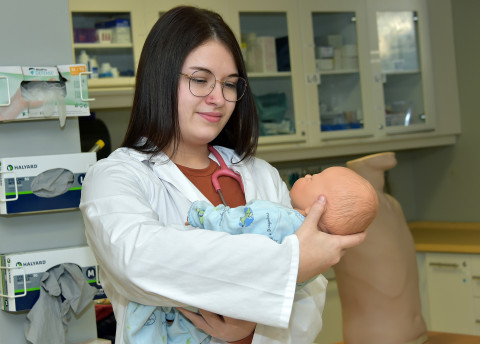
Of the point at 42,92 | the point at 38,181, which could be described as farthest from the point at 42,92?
the point at 38,181

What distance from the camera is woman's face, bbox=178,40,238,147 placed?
4.42 feet

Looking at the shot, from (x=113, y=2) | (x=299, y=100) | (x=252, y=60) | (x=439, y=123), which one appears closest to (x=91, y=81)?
(x=113, y=2)

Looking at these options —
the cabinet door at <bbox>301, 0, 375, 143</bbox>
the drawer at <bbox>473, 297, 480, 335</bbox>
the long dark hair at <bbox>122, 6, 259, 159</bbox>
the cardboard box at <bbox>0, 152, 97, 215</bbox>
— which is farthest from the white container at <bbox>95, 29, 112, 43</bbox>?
the drawer at <bbox>473, 297, 480, 335</bbox>

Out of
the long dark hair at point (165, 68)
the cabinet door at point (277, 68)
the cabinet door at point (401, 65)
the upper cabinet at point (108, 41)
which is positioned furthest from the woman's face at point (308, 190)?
the cabinet door at point (401, 65)

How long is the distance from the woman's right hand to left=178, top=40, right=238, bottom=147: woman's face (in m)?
0.33

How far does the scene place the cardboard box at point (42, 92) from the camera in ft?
5.87

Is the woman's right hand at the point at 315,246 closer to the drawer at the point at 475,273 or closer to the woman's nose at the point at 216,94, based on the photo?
the woman's nose at the point at 216,94

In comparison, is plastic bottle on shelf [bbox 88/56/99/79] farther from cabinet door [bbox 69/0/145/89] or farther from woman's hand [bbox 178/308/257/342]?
woman's hand [bbox 178/308/257/342]

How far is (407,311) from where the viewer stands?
6.51 ft

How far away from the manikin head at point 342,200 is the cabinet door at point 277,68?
91.1 inches

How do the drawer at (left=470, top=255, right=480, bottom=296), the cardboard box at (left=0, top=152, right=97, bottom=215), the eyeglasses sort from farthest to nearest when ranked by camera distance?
the drawer at (left=470, top=255, right=480, bottom=296)
the cardboard box at (left=0, top=152, right=97, bottom=215)
the eyeglasses

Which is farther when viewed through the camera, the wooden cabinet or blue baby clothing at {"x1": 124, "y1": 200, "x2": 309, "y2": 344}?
the wooden cabinet

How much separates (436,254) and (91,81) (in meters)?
2.21

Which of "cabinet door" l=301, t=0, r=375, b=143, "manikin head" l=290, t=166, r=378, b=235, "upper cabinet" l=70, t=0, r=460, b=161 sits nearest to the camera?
"manikin head" l=290, t=166, r=378, b=235
